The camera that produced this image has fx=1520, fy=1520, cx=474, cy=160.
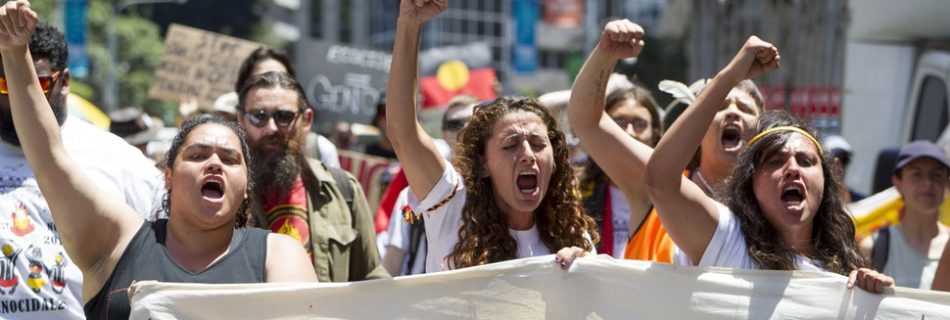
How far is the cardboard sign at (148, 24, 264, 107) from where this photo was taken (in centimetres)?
979

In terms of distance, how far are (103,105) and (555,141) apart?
3701 centimetres

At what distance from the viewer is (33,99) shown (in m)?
4.03

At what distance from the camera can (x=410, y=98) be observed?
165 inches

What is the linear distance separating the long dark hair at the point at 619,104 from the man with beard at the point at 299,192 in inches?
33.1

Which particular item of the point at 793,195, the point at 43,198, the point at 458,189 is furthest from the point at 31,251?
the point at 793,195

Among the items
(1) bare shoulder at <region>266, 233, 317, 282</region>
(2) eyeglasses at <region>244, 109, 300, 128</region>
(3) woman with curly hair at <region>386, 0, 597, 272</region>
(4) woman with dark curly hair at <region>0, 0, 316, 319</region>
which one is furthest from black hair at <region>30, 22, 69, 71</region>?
(3) woman with curly hair at <region>386, 0, 597, 272</region>

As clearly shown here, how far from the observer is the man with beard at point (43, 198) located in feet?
14.6

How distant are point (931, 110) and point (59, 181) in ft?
24.6

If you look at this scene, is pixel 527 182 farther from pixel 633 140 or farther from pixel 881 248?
pixel 881 248

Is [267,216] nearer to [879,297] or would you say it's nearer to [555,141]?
[555,141]

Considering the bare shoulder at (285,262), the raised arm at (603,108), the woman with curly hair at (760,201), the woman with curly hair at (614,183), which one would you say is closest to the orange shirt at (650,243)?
the raised arm at (603,108)

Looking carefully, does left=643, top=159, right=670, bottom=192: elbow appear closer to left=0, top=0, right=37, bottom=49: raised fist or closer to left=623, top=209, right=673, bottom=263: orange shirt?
left=623, top=209, right=673, bottom=263: orange shirt

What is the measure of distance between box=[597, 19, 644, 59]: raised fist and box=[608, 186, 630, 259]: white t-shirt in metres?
1.30

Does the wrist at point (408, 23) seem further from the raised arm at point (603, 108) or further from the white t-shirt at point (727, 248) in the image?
the white t-shirt at point (727, 248)
